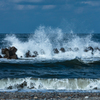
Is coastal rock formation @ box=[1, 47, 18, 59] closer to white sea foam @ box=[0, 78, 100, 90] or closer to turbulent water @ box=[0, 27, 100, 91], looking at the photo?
turbulent water @ box=[0, 27, 100, 91]

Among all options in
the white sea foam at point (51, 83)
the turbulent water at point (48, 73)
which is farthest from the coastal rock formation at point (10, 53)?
the white sea foam at point (51, 83)

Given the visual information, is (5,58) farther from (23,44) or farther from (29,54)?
(23,44)

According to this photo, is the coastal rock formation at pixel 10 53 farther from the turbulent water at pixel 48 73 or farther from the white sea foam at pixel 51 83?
the white sea foam at pixel 51 83

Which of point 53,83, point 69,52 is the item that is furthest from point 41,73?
point 69,52

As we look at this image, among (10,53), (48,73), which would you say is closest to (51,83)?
(48,73)

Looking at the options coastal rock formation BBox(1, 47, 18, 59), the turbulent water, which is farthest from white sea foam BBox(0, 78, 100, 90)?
coastal rock formation BBox(1, 47, 18, 59)

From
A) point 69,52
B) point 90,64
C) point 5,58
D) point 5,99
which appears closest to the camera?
point 5,99

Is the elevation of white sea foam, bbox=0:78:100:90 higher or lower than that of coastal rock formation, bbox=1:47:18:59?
lower

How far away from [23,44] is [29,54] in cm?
383

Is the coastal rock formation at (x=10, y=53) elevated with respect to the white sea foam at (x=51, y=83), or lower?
elevated

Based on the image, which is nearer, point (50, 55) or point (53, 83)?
point (53, 83)

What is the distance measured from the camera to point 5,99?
21.8 feet

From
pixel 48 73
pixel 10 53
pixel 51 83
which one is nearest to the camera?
pixel 51 83

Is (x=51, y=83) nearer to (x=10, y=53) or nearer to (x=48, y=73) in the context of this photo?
(x=48, y=73)
